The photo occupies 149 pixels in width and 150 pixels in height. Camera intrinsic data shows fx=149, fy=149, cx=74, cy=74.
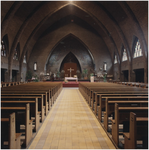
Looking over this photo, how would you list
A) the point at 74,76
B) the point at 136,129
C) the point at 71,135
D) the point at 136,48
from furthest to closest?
the point at 74,76
the point at 136,48
the point at 71,135
the point at 136,129

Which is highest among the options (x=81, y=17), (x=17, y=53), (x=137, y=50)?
(x=81, y=17)

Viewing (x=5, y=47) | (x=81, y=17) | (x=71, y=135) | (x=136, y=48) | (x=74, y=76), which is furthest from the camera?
(x=81, y=17)

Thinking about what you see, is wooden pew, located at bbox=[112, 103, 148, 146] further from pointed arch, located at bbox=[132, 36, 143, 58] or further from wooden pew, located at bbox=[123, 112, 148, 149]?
pointed arch, located at bbox=[132, 36, 143, 58]

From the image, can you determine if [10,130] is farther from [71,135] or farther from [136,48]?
[136,48]

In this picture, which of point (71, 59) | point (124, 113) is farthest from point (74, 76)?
point (124, 113)

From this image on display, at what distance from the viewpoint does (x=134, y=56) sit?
19.3 metres

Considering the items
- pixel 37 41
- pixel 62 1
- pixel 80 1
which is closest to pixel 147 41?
pixel 80 1

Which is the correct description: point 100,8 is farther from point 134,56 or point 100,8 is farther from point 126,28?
point 134,56

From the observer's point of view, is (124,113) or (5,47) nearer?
(124,113)

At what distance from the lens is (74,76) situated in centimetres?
2362

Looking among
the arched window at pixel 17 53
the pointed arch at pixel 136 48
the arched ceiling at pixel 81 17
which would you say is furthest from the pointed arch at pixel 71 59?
the pointed arch at pixel 136 48

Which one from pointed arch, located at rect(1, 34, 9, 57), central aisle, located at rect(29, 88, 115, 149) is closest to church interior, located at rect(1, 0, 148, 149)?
central aisle, located at rect(29, 88, 115, 149)

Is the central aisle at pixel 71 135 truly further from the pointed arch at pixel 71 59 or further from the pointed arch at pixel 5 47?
the pointed arch at pixel 71 59

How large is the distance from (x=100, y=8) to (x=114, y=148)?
1908 cm
